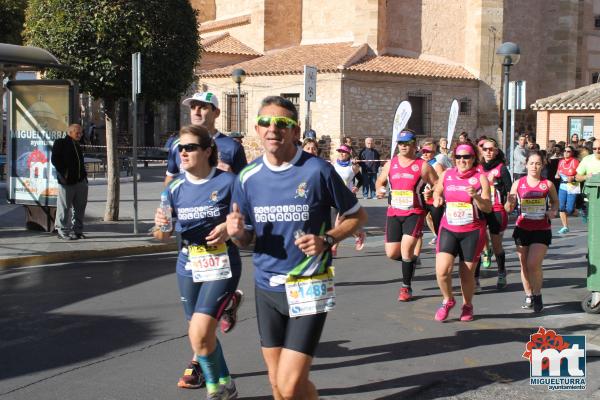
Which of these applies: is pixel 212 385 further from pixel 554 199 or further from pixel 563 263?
pixel 563 263

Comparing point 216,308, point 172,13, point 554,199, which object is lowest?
point 216,308

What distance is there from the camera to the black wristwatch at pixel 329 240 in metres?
4.21

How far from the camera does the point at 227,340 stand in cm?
690

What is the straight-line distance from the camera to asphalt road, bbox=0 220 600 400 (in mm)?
5605

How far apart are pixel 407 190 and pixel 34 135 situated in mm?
7434

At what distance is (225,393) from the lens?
16.8ft

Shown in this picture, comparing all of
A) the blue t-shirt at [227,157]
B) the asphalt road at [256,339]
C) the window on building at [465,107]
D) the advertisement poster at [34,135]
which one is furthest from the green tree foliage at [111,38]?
the window on building at [465,107]

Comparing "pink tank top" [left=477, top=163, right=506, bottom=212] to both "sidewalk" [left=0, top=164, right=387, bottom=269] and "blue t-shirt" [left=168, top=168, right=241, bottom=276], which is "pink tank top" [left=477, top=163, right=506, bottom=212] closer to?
"blue t-shirt" [left=168, top=168, right=241, bottom=276]

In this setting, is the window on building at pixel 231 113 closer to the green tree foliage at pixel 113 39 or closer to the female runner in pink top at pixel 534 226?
the green tree foliage at pixel 113 39

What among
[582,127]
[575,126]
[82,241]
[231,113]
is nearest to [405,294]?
[82,241]

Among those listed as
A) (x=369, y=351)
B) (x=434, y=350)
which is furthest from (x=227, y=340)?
(x=434, y=350)

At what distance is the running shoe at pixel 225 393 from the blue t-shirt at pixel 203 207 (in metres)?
0.74

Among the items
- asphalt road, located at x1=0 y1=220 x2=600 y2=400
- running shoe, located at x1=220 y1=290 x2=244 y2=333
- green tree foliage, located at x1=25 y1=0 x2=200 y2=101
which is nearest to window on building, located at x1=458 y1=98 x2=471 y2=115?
green tree foliage, located at x1=25 y1=0 x2=200 y2=101

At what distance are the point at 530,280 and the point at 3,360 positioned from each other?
510cm
